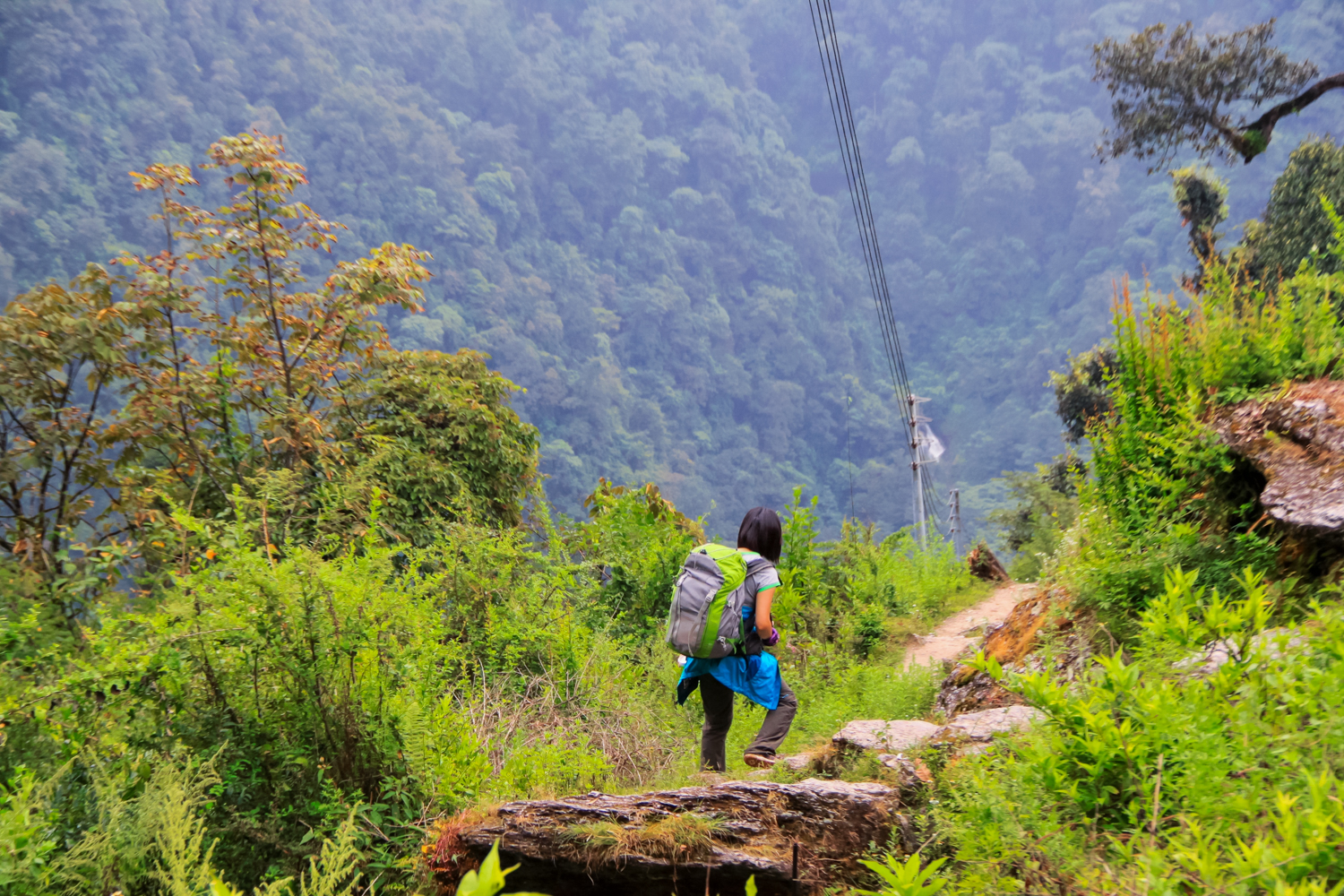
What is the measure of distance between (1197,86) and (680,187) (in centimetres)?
9837

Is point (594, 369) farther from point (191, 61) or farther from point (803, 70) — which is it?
point (803, 70)

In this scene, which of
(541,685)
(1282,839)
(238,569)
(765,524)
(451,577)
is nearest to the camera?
(1282,839)

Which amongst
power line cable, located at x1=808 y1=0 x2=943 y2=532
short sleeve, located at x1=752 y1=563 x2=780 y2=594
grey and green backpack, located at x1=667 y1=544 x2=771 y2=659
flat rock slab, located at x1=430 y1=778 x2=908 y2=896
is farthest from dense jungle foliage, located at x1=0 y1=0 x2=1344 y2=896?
power line cable, located at x1=808 y1=0 x2=943 y2=532

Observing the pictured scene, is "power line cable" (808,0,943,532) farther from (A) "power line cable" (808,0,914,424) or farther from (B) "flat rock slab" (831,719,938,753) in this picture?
(B) "flat rock slab" (831,719,938,753)

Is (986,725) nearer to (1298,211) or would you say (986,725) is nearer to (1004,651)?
(1004,651)

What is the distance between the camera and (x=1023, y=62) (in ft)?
388

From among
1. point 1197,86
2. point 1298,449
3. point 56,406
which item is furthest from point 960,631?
point 1197,86

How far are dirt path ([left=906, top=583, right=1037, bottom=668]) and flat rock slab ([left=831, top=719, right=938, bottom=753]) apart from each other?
3421mm

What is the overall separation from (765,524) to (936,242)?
117 m

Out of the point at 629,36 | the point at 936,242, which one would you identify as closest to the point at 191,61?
the point at 629,36

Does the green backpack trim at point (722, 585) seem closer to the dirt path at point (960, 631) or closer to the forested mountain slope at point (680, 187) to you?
the dirt path at point (960, 631)

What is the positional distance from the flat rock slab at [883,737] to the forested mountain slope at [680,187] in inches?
2239

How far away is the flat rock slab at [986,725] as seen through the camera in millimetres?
3055

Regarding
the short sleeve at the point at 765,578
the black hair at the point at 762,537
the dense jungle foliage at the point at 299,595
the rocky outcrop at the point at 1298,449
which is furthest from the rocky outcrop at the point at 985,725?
the rocky outcrop at the point at 1298,449
